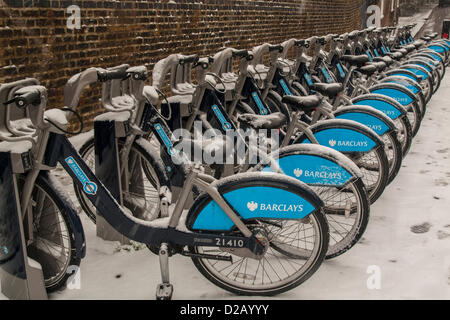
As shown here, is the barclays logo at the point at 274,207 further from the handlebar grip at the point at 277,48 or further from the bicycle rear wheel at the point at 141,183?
the handlebar grip at the point at 277,48

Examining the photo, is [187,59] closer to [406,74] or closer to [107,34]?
[107,34]

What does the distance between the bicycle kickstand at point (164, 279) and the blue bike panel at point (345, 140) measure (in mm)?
1556

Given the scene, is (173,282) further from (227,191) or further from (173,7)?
(173,7)

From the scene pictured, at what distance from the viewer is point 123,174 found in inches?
123

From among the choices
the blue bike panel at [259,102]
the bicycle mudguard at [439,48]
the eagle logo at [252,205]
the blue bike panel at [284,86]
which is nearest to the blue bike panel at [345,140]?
the blue bike panel at [259,102]

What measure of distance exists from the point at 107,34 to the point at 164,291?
4002 millimetres

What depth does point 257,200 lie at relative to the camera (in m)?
2.44

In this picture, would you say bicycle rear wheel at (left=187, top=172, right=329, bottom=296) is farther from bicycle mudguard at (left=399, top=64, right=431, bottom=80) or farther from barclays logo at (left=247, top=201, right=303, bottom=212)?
bicycle mudguard at (left=399, top=64, right=431, bottom=80)

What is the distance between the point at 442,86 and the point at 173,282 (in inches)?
403

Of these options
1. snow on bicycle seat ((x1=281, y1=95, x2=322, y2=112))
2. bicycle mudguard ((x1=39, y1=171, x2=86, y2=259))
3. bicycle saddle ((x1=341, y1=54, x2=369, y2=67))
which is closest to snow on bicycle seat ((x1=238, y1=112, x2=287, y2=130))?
snow on bicycle seat ((x1=281, y1=95, x2=322, y2=112))

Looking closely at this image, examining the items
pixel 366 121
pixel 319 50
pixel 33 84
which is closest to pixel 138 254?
pixel 33 84

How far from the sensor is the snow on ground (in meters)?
2.66

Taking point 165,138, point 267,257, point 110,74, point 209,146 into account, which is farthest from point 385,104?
point 110,74

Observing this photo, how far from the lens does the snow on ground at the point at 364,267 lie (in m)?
2.66
